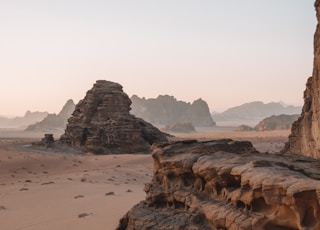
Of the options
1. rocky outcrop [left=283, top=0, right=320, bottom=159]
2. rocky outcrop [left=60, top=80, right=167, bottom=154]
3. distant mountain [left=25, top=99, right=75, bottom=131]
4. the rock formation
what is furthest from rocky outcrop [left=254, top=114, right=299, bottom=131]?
rocky outcrop [left=283, top=0, right=320, bottom=159]

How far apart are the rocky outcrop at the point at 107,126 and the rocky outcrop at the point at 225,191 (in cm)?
2487

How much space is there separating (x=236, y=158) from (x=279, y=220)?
1.97 meters

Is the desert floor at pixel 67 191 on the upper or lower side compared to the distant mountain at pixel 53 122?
lower

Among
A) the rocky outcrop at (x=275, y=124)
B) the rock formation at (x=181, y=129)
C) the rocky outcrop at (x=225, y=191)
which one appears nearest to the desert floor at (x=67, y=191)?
the rocky outcrop at (x=225, y=191)

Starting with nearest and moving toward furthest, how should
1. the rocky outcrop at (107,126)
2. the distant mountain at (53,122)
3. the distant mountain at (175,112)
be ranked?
the rocky outcrop at (107,126), the distant mountain at (53,122), the distant mountain at (175,112)

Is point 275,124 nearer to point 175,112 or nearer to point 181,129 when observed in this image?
point 181,129

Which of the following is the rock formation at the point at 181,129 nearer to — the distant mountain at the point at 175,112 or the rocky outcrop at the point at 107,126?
the distant mountain at the point at 175,112

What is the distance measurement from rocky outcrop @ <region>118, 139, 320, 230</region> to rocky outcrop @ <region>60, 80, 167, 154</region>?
24866mm

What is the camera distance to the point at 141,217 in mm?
8016

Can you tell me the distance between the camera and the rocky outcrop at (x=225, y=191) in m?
5.31

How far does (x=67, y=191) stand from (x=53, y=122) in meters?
119

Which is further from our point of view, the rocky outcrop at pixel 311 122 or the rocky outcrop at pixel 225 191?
the rocky outcrop at pixel 311 122

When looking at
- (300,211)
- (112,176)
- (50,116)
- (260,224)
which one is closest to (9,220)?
(260,224)

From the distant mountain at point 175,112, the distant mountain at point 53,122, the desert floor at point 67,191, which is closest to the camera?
the desert floor at point 67,191
